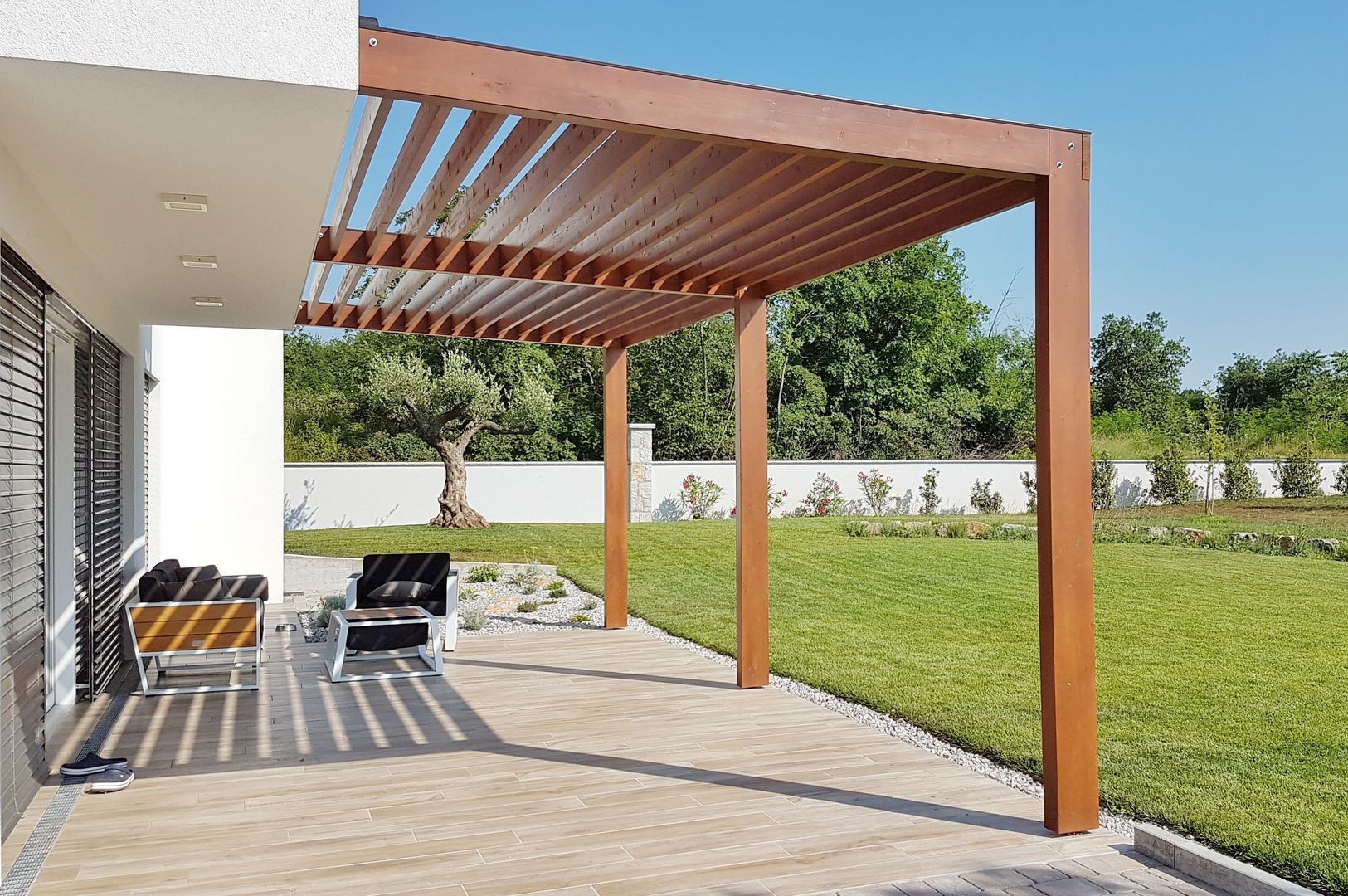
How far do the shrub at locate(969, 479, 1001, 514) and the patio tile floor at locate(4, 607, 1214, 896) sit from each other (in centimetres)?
1772

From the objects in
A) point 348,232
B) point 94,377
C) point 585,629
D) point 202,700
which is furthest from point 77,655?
point 585,629

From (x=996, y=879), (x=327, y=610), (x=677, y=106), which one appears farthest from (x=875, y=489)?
(x=677, y=106)

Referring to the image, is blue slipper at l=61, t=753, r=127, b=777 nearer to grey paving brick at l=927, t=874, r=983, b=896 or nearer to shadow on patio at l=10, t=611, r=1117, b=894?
shadow on patio at l=10, t=611, r=1117, b=894

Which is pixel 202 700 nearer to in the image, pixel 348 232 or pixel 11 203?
pixel 348 232

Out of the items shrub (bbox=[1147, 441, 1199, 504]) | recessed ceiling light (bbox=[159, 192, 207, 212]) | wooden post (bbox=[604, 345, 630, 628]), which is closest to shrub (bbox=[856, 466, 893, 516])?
shrub (bbox=[1147, 441, 1199, 504])

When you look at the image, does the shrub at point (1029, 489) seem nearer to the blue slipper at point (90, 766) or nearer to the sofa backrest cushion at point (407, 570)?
the sofa backrest cushion at point (407, 570)

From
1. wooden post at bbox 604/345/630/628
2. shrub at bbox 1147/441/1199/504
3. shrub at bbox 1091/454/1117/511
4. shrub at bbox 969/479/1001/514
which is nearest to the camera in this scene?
wooden post at bbox 604/345/630/628

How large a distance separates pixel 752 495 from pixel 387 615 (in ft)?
9.77

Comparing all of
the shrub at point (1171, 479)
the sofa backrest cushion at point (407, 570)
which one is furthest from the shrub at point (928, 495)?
the sofa backrest cushion at point (407, 570)

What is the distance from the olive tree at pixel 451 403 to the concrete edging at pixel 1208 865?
643 inches

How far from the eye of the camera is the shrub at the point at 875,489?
2323 cm

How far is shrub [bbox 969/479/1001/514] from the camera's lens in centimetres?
2381

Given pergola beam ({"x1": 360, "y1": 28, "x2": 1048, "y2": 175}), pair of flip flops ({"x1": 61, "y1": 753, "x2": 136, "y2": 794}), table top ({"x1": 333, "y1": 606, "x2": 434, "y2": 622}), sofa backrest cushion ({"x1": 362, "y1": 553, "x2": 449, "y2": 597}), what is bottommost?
pair of flip flops ({"x1": 61, "y1": 753, "x2": 136, "y2": 794})

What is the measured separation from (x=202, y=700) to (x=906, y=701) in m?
4.77
